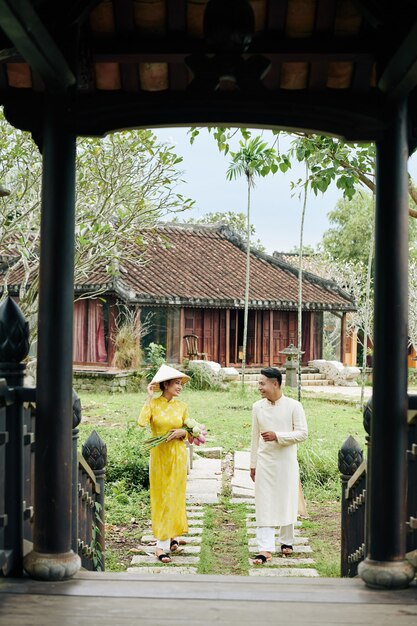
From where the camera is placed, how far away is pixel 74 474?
391cm

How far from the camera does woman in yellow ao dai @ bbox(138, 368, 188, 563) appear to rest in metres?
5.86

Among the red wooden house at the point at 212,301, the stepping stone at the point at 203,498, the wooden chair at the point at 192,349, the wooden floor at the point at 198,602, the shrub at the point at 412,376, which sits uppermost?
the red wooden house at the point at 212,301

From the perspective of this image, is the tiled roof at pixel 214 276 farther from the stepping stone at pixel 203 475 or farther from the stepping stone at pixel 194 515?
the stepping stone at pixel 194 515

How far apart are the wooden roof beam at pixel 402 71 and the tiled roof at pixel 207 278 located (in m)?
17.6

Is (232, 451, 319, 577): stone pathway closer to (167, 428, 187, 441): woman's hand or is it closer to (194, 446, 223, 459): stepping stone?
(167, 428, 187, 441): woman's hand

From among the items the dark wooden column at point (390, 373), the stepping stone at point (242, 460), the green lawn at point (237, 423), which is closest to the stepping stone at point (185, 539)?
the green lawn at point (237, 423)

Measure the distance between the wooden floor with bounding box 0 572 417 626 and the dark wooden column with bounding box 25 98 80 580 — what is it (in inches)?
6.6

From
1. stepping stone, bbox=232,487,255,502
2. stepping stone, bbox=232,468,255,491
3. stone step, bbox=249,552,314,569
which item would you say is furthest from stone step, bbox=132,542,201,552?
stepping stone, bbox=232,468,255,491

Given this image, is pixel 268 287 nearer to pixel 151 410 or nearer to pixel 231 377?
pixel 231 377

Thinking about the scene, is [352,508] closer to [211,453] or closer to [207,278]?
[211,453]

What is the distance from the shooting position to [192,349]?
22609 mm

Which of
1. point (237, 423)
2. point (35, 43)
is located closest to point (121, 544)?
point (35, 43)

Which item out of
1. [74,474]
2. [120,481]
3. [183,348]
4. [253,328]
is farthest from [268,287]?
[74,474]

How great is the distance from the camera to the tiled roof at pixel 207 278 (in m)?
22.0
